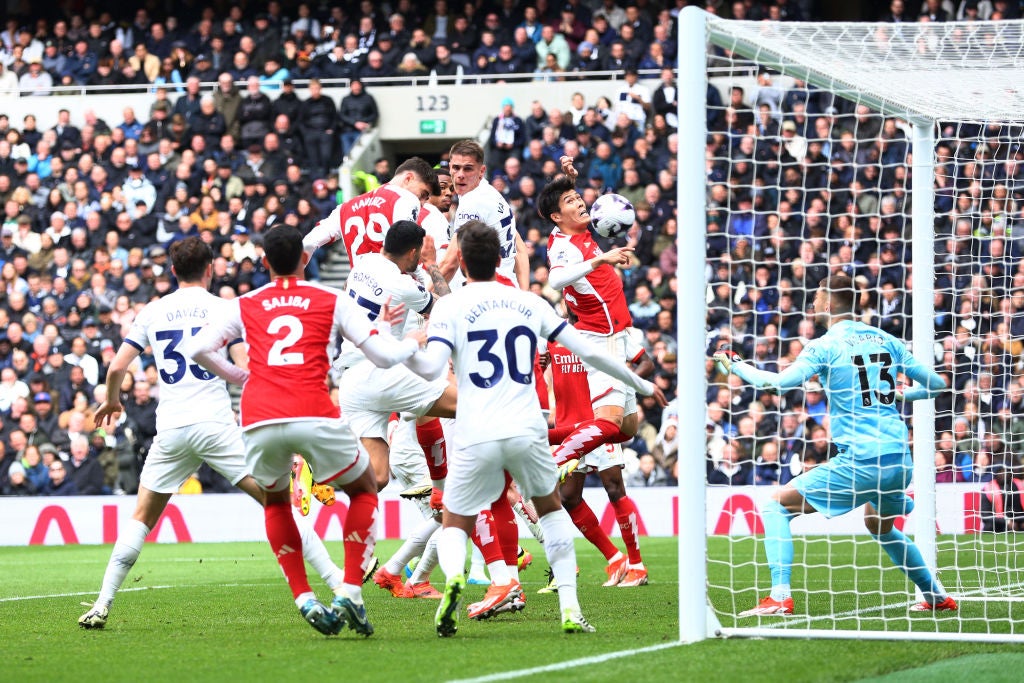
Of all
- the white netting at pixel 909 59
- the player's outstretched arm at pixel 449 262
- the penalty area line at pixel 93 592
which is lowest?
the penalty area line at pixel 93 592

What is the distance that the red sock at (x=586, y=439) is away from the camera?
9.26m

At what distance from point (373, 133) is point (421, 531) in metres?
14.7

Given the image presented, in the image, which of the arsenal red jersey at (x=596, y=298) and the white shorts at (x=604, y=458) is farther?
the white shorts at (x=604, y=458)

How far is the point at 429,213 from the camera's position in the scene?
9.60 meters

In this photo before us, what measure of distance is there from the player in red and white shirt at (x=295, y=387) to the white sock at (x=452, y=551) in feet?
1.26

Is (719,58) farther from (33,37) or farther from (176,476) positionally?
(33,37)

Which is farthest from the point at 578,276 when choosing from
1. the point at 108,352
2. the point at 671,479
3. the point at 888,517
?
the point at 108,352

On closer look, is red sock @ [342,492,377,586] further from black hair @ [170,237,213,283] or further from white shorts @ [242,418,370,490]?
black hair @ [170,237,213,283]

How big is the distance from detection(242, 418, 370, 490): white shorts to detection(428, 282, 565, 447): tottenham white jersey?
1.76 feet

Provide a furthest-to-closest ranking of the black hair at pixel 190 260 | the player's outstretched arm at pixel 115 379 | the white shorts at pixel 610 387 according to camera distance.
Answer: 1. the white shorts at pixel 610 387
2. the black hair at pixel 190 260
3. the player's outstretched arm at pixel 115 379

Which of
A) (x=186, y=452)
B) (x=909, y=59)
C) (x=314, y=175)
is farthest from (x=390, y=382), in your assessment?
(x=314, y=175)

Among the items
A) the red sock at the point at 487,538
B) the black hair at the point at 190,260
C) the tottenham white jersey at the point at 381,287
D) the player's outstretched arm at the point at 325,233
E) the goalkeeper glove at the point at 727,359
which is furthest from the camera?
the player's outstretched arm at the point at 325,233

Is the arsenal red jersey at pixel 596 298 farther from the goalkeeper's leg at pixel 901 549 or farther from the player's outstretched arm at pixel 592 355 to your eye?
the player's outstretched arm at pixel 592 355

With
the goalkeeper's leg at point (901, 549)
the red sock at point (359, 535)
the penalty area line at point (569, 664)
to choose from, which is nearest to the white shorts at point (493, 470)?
the red sock at point (359, 535)
